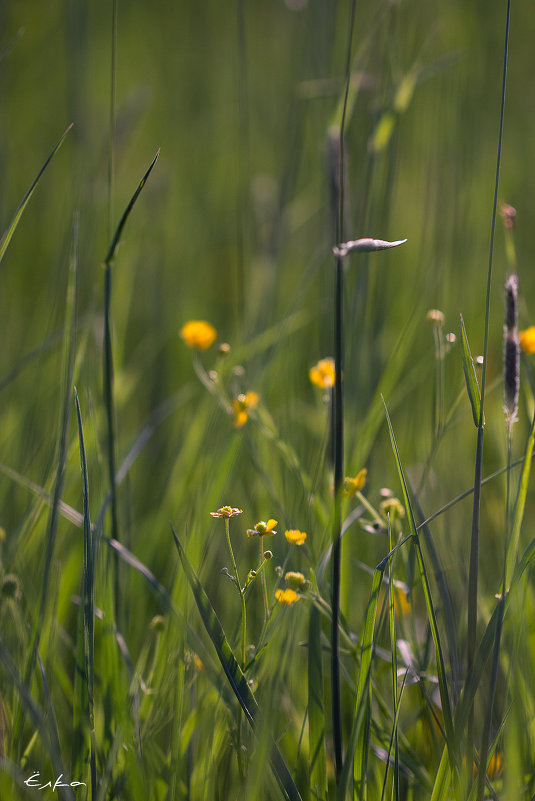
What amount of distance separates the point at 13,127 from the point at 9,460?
62.7 inches

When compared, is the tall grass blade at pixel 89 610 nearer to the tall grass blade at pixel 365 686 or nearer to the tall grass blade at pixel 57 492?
the tall grass blade at pixel 57 492

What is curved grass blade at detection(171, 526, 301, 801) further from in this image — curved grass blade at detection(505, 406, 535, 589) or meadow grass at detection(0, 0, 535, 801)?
curved grass blade at detection(505, 406, 535, 589)

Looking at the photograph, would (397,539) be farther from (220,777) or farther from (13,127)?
(13,127)

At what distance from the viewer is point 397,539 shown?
2.34 feet

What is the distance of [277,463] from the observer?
956 mm

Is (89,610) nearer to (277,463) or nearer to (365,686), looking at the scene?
(365,686)

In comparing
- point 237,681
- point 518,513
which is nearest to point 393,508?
point 518,513

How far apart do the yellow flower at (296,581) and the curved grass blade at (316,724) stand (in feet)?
0.15

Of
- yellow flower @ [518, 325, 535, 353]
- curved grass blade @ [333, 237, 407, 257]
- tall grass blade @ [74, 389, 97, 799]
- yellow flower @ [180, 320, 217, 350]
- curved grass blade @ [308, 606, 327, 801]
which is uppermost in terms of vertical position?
curved grass blade @ [333, 237, 407, 257]

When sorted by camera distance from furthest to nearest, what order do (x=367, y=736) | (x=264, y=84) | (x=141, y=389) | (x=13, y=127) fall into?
(x=264, y=84) < (x=13, y=127) < (x=141, y=389) < (x=367, y=736)

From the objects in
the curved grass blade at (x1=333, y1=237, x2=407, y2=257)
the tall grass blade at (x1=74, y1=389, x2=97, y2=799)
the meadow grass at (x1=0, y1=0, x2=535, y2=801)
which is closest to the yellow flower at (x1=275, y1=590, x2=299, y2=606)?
the meadow grass at (x1=0, y1=0, x2=535, y2=801)

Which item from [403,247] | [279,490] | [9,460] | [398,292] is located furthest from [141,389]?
[403,247]

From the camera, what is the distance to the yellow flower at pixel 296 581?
1.87 feet

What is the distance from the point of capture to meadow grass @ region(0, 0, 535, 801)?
0.54 meters
